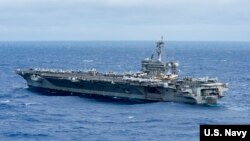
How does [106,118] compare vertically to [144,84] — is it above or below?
below

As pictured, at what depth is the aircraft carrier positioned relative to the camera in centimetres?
5466

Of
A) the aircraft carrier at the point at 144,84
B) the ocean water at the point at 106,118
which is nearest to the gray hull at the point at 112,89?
the aircraft carrier at the point at 144,84

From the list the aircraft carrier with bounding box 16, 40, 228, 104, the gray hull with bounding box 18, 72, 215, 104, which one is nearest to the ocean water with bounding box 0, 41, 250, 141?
the gray hull with bounding box 18, 72, 215, 104

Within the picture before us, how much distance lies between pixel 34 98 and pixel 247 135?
5688 centimetres

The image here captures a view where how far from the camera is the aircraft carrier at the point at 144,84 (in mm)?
54656

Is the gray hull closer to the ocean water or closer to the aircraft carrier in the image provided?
the aircraft carrier

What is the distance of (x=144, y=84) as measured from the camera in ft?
186

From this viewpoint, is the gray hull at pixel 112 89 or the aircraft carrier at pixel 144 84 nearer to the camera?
the aircraft carrier at pixel 144 84

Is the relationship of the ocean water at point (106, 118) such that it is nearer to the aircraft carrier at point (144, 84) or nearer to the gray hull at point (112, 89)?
the gray hull at point (112, 89)

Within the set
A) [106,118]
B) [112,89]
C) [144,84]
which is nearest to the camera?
[106,118]

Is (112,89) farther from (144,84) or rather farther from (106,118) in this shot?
(106,118)

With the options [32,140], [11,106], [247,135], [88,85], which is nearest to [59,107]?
[11,106]

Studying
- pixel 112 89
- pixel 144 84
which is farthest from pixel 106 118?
pixel 112 89

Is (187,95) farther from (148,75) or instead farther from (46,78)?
(46,78)
